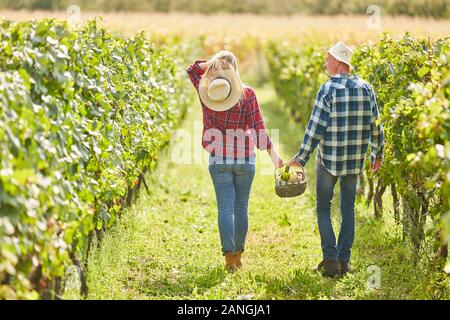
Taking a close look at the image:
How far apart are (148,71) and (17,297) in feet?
14.5

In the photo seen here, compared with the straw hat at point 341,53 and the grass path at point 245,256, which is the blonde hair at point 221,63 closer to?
the straw hat at point 341,53

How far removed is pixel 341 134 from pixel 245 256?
5.30ft

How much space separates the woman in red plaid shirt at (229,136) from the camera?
255 inches

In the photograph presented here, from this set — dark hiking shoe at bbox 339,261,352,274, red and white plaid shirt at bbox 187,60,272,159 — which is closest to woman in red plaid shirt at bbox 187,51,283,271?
red and white plaid shirt at bbox 187,60,272,159

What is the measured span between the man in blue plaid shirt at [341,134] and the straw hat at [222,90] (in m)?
0.65

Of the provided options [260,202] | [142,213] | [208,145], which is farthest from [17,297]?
[260,202]

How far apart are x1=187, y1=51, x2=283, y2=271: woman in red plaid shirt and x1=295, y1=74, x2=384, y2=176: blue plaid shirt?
16.4 inches

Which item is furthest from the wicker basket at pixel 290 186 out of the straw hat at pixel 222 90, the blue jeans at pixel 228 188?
the straw hat at pixel 222 90

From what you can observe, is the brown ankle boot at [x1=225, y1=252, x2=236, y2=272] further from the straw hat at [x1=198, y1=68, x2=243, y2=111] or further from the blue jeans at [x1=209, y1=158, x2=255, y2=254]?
the straw hat at [x1=198, y1=68, x2=243, y2=111]

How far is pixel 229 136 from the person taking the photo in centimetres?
654

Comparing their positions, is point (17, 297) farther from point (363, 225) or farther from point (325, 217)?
point (363, 225)

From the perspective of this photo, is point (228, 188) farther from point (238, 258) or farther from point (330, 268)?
point (330, 268)

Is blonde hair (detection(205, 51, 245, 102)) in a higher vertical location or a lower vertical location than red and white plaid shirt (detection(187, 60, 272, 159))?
higher

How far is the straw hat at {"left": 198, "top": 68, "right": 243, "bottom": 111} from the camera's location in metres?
6.41
